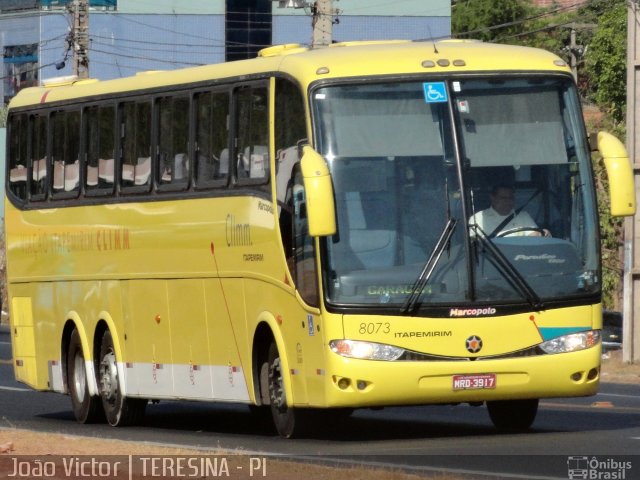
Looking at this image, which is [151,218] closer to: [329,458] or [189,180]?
[189,180]

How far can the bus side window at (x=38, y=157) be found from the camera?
21297 millimetres

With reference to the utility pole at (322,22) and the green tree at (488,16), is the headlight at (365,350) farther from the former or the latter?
the green tree at (488,16)

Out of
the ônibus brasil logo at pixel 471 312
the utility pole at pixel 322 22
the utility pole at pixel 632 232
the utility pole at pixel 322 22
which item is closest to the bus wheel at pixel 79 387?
the ônibus brasil logo at pixel 471 312

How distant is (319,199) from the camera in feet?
47.3

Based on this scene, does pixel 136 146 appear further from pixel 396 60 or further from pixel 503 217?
pixel 503 217

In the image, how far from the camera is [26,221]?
71.6 feet

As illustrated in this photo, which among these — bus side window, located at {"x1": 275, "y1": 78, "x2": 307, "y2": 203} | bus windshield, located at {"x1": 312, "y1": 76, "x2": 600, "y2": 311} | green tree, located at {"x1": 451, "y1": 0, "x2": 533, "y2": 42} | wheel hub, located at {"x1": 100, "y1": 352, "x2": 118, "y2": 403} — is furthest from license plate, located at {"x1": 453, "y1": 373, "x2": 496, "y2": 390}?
green tree, located at {"x1": 451, "y1": 0, "x2": 533, "y2": 42}

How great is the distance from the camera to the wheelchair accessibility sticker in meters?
15.4

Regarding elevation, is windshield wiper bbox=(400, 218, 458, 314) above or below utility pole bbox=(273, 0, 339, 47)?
below

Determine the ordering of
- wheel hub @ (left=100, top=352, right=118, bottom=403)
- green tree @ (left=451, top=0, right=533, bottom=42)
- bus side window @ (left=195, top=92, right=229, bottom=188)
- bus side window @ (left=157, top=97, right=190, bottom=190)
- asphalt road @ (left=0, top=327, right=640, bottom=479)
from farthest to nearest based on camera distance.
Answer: green tree @ (left=451, top=0, right=533, bottom=42), wheel hub @ (left=100, top=352, right=118, bottom=403), bus side window @ (left=157, top=97, right=190, bottom=190), bus side window @ (left=195, top=92, right=229, bottom=188), asphalt road @ (left=0, top=327, right=640, bottom=479)

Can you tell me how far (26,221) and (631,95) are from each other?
12.7 m

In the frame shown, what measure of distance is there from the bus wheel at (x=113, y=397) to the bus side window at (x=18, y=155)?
9.02ft

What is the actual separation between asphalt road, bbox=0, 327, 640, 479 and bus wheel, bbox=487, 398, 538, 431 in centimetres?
12

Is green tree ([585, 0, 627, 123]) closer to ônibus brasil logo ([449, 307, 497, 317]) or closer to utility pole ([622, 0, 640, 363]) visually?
utility pole ([622, 0, 640, 363])
